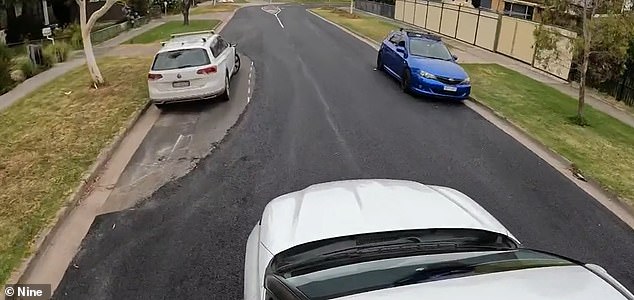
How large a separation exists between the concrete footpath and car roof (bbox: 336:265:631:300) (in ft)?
47.9

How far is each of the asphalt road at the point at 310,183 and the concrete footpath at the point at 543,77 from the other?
5.83m

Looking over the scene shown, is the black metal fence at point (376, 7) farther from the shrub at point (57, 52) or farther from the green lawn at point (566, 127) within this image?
the shrub at point (57, 52)

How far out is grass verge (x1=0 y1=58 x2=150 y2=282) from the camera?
707cm

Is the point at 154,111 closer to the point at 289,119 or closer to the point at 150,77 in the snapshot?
the point at 150,77

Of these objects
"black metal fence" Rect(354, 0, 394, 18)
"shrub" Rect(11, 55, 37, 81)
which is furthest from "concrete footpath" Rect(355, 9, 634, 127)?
"black metal fence" Rect(354, 0, 394, 18)

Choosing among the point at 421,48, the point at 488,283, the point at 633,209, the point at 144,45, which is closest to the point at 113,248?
the point at 488,283

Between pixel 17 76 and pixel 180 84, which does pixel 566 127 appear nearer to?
pixel 180 84

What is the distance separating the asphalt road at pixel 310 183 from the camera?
6051 millimetres

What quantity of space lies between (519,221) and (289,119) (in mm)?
6136

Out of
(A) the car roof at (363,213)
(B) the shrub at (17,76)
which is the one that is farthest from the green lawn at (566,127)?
(B) the shrub at (17,76)

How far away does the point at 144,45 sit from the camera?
82.1 ft

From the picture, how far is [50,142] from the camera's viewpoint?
10.4 metres

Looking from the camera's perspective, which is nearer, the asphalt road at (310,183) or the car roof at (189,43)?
the asphalt road at (310,183)

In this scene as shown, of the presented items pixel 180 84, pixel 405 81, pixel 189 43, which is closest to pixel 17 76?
pixel 189 43
